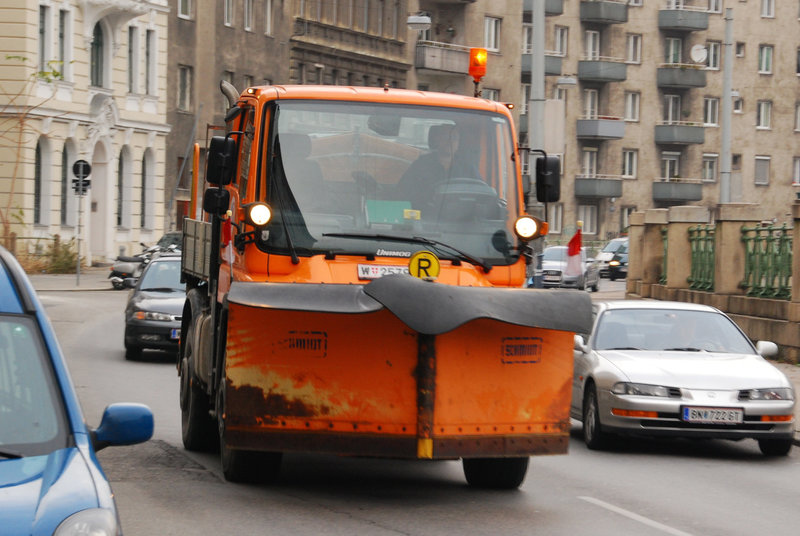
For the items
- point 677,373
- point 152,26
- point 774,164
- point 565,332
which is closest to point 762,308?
point 677,373

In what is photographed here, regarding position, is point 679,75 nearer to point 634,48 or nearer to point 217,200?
point 634,48

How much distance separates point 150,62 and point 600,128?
122ft

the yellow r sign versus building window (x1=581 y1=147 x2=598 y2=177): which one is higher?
building window (x1=581 y1=147 x2=598 y2=177)

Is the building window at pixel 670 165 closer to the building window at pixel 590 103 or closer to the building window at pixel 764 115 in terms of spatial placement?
the building window at pixel 590 103

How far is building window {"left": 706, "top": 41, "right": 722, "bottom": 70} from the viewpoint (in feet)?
321

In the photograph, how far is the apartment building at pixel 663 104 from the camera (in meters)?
91.2

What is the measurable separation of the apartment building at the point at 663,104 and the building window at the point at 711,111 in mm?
59

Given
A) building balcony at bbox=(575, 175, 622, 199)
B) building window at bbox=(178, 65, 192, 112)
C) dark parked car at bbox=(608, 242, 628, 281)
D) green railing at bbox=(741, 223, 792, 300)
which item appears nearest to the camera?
green railing at bbox=(741, 223, 792, 300)

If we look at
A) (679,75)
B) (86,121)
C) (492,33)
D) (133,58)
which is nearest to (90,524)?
(86,121)

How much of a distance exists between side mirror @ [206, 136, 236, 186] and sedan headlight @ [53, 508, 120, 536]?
612 centimetres

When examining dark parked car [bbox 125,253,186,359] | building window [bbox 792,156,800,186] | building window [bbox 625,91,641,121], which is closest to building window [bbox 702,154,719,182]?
building window [bbox 625,91,641,121]

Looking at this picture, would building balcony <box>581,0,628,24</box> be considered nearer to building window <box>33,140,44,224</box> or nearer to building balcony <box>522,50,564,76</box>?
building balcony <box>522,50,564,76</box>

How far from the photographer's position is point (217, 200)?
11742mm

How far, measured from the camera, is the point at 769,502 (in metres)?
12.0
